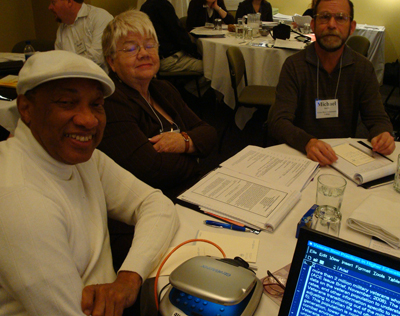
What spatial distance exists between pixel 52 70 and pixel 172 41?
11.4ft

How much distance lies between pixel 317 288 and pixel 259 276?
28 cm

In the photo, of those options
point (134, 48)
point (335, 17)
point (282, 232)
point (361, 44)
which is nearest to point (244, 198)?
point (282, 232)

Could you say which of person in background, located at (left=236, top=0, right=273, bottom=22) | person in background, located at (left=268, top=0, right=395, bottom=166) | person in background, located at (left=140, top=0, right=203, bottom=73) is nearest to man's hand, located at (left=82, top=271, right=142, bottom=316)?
person in background, located at (left=268, top=0, right=395, bottom=166)

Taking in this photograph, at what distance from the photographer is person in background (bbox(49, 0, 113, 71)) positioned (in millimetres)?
3303

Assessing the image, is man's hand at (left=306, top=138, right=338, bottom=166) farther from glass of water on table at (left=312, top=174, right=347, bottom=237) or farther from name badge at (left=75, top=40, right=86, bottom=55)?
name badge at (left=75, top=40, right=86, bottom=55)

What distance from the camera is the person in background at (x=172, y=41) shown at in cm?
394

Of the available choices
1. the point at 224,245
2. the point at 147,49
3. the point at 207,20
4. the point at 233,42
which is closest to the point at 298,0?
the point at 207,20

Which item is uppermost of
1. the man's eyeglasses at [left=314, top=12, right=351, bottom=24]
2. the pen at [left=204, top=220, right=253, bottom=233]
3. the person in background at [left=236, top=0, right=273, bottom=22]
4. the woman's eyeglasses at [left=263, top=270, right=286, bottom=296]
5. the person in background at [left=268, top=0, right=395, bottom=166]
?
the person in background at [left=236, top=0, right=273, bottom=22]

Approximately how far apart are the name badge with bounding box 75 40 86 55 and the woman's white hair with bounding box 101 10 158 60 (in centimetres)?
179

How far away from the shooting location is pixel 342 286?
0.64 meters

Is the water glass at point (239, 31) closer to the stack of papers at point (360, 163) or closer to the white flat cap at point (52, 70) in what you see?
the stack of papers at point (360, 163)

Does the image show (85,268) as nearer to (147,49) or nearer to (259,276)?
(259,276)

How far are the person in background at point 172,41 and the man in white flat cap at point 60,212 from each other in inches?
124

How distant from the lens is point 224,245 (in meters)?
1.04
